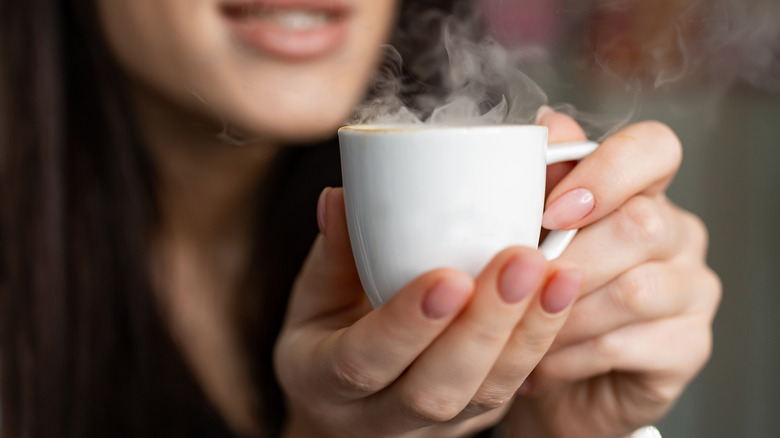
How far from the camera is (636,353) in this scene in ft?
2.37

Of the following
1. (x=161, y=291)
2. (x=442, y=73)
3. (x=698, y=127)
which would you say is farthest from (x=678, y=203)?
(x=161, y=291)

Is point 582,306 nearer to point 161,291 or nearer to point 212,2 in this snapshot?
point 212,2

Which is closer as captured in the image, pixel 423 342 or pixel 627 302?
pixel 423 342

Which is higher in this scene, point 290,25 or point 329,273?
point 290,25

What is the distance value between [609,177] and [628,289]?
132 millimetres

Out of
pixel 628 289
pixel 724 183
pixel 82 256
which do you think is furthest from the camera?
pixel 724 183

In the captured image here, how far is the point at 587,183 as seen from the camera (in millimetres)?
603

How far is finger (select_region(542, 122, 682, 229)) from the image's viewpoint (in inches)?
23.5

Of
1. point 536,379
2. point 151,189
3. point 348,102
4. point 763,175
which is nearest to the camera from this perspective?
point 536,379

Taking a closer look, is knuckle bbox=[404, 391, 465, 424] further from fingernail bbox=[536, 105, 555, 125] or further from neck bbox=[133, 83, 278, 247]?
neck bbox=[133, 83, 278, 247]

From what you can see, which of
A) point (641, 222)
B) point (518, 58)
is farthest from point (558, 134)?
point (518, 58)

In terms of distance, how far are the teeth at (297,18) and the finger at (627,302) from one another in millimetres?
742

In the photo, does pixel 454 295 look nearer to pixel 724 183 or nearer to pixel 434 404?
pixel 434 404

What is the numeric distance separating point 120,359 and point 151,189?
38 centimetres
